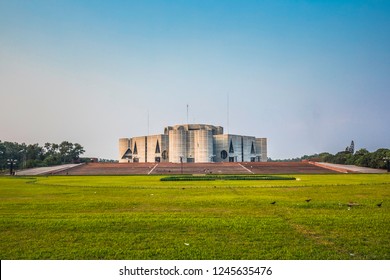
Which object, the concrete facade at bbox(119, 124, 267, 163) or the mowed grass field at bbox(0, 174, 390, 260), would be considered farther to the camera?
the concrete facade at bbox(119, 124, 267, 163)

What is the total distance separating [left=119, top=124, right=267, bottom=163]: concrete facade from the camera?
65438 mm

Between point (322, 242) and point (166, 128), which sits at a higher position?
point (166, 128)

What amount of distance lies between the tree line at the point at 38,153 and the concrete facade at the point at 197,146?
45.6 ft

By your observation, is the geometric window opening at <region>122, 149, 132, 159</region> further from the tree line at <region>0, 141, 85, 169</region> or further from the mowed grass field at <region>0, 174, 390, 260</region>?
the mowed grass field at <region>0, 174, 390, 260</region>

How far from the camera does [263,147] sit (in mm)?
71500

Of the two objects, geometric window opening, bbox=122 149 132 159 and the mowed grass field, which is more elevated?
geometric window opening, bbox=122 149 132 159

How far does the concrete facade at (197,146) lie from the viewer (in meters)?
65.4

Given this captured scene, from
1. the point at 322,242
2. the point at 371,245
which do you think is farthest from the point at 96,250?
the point at 371,245

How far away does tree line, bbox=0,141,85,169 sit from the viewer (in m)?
64.3

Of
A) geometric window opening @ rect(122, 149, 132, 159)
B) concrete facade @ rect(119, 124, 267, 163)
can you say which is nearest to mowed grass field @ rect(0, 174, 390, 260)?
→ concrete facade @ rect(119, 124, 267, 163)

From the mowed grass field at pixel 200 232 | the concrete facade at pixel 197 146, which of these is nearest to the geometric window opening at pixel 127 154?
the concrete facade at pixel 197 146

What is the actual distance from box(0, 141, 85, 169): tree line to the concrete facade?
1391 cm
